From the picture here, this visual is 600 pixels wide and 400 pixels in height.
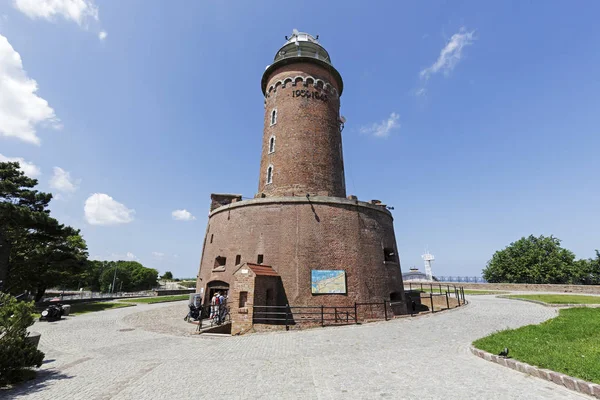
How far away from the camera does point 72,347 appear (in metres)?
10.2

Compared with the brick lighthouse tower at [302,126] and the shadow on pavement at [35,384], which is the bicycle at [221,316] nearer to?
the shadow on pavement at [35,384]

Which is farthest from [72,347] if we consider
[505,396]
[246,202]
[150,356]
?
[505,396]

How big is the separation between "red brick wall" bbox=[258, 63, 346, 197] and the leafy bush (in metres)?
13.3

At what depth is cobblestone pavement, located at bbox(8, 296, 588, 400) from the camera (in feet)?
18.4

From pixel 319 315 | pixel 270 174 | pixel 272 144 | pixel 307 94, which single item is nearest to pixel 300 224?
pixel 319 315

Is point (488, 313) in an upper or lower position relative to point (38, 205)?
lower

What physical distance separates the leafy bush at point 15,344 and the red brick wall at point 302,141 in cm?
1329

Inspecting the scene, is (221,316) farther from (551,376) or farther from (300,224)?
(551,376)

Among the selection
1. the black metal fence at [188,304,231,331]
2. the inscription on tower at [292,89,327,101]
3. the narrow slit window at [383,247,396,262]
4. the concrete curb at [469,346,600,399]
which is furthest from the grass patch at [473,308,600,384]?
the inscription on tower at [292,89,327,101]

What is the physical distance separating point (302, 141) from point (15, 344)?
16515 mm

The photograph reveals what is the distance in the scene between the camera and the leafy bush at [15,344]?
6402 millimetres

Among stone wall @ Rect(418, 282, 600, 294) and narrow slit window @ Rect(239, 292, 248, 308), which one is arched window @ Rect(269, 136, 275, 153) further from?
stone wall @ Rect(418, 282, 600, 294)

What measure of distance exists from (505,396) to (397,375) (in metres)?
2.02

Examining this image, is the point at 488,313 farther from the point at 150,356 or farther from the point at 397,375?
the point at 150,356
